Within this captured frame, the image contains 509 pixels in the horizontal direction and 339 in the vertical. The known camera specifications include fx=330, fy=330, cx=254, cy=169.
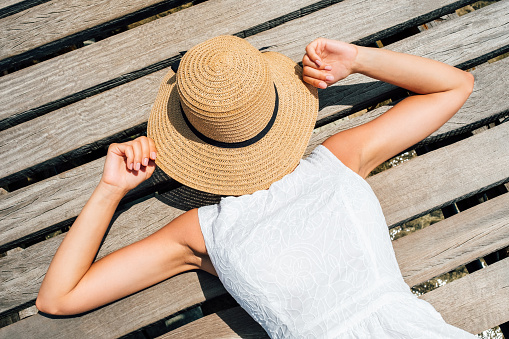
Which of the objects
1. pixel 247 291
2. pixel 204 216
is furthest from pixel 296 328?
pixel 204 216

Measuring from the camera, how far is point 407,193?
5.73ft

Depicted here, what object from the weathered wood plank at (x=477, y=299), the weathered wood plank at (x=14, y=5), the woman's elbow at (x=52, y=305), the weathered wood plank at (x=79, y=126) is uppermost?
the weathered wood plank at (x=14, y=5)

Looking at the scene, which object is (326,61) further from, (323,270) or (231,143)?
(323,270)

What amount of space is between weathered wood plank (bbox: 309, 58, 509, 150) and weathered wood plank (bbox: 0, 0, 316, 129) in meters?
0.71

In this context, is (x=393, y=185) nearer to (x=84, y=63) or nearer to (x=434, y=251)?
(x=434, y=251)

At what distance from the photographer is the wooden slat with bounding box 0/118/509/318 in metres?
1.69

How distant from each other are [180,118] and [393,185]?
3.81 feet

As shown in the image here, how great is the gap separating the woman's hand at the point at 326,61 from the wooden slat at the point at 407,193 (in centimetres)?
62

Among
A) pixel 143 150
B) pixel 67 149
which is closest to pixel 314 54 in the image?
pixel 143 150

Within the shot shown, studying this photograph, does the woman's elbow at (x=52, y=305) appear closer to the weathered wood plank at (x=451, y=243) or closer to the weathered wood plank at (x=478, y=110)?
the weathered wood plank at (x=478, y=110)

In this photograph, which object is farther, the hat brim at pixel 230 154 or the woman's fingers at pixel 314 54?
the woman's fingers at pixel 314 54

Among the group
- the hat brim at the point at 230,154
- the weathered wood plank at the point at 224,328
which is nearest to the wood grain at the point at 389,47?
the hat brim at the point at 230,154

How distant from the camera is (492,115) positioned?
1.80 meters

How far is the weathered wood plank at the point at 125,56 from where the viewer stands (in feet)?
5.91
